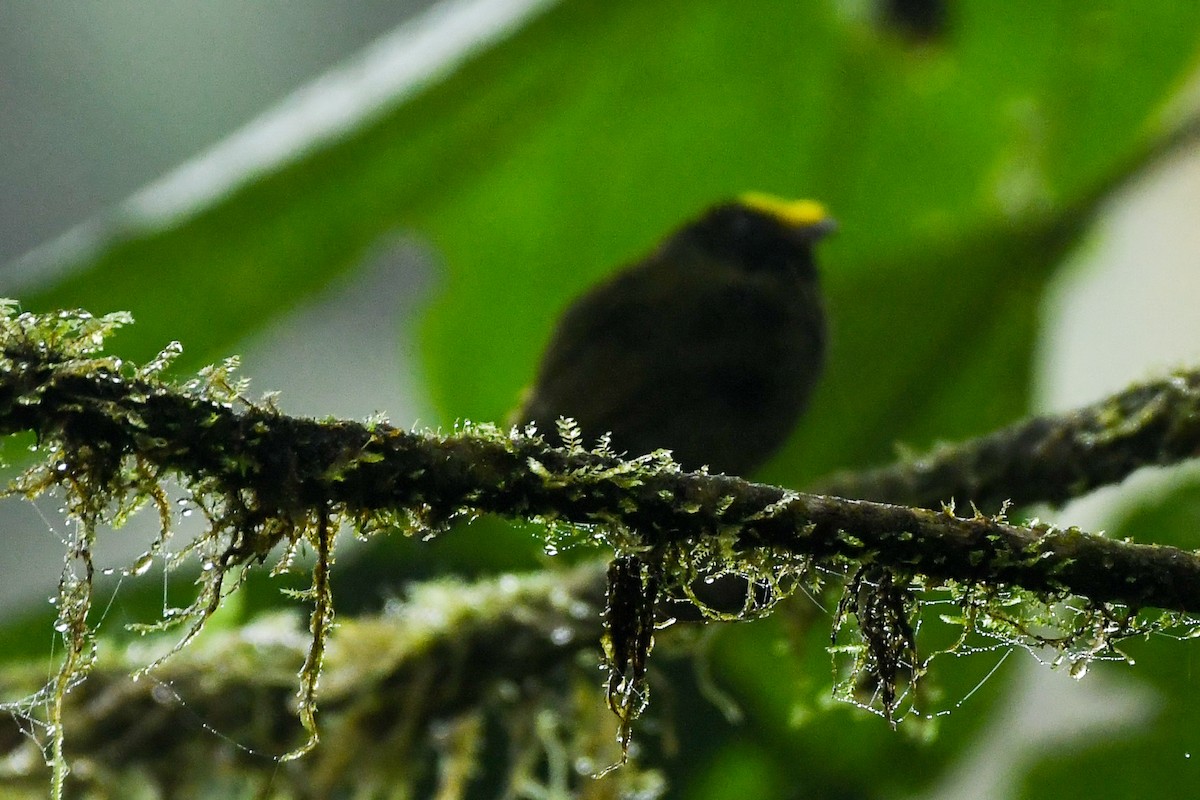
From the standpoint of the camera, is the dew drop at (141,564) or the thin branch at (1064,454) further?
the thin branch at (1064,454)

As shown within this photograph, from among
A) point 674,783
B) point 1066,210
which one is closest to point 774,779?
point 674,783

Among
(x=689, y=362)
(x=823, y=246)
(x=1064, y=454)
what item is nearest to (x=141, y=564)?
(x=689, y=362)

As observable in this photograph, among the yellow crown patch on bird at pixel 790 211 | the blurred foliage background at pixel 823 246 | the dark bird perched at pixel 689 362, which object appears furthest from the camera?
the blurred foliage background at pixel 823 246

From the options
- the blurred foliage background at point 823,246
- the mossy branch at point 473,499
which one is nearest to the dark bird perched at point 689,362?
the mossy branch at point 473,499

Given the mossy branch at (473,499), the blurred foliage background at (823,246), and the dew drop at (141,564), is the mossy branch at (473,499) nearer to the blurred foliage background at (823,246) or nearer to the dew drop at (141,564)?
the dew drop at (141,564)

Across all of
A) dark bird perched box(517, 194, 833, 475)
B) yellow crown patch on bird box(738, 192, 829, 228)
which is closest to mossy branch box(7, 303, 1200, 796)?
dark bird perched box(517, 194, 833, 475)

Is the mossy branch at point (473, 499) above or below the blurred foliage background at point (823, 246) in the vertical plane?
below
